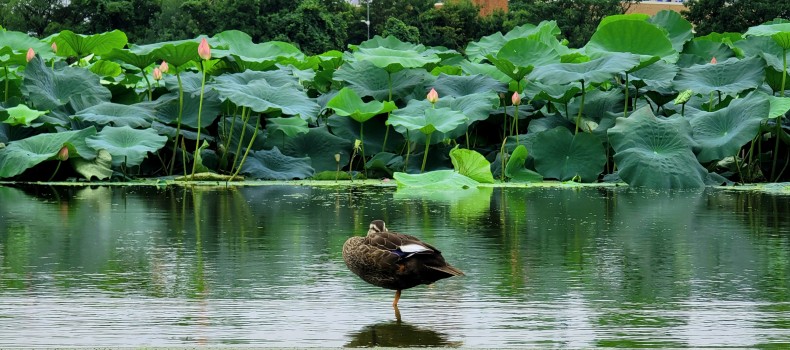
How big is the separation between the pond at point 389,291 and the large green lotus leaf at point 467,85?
2.56 m

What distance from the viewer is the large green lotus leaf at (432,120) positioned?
10.7 meters

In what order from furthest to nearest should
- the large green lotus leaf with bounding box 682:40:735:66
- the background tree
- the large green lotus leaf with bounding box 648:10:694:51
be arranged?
the background tree
the large green lotus leaf with bounding box 648:10:694:51
the large green lotus leaf with bounding box 682:40:735:66

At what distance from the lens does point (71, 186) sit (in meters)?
10.5

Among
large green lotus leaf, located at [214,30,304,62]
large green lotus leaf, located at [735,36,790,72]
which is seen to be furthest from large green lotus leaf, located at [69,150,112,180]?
large green lotus leaf, located at [735,36,790,72]

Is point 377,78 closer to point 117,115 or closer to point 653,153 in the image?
point 117,115

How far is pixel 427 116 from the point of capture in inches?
428

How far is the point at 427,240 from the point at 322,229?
2.55 ft

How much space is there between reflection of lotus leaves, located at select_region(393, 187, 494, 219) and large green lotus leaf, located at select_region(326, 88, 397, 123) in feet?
4.06

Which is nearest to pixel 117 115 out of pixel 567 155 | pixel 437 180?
pixel 437 180

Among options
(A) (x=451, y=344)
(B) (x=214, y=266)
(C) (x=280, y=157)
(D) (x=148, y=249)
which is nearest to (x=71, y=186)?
(C) (x=280, y=157)

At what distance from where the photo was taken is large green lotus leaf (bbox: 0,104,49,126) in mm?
11078

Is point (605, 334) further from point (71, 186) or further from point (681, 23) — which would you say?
point (681, 23)

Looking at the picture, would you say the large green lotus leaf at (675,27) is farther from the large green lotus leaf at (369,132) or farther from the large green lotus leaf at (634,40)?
the large green lotus leaf at (369,132)

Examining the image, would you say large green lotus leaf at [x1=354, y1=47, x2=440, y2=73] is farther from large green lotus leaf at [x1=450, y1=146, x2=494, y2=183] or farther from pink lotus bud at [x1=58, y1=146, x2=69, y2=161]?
pink lotus bud at [x1=58, y1=146, x2=69, y2=161]
